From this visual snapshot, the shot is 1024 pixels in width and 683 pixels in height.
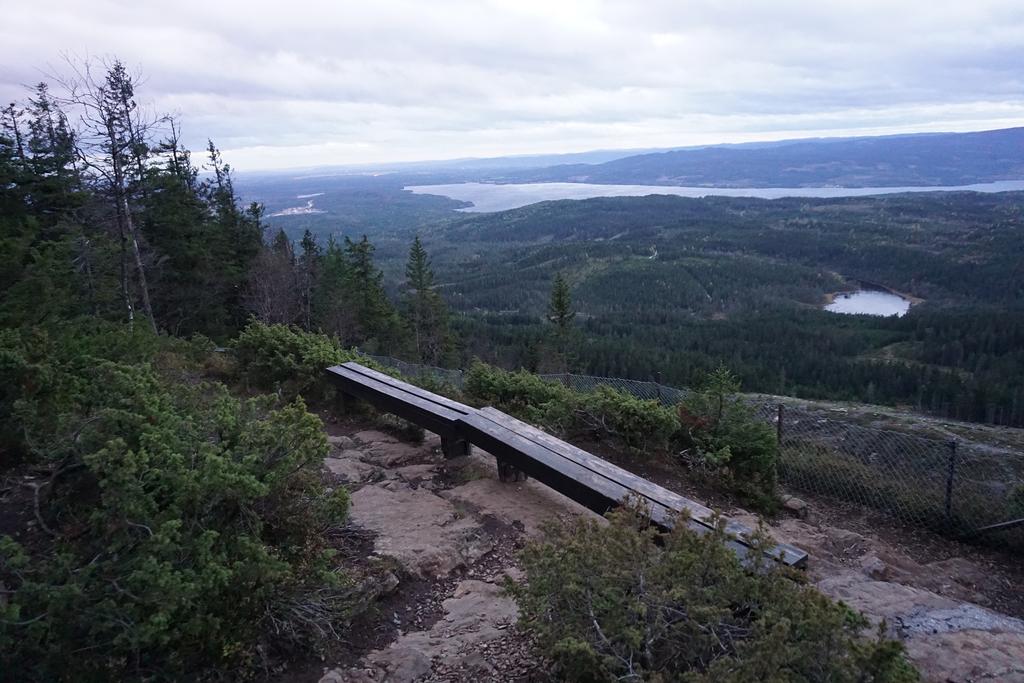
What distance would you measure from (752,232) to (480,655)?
15696 centimetres

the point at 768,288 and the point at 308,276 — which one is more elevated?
the point at 308,276

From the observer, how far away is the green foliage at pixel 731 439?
575cm

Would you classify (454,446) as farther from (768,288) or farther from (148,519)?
(768,288)

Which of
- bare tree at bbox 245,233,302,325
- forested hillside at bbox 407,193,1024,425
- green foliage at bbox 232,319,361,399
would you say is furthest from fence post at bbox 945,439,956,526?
bare tree at bbox 245,233,302,325

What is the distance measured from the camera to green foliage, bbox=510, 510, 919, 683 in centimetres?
207

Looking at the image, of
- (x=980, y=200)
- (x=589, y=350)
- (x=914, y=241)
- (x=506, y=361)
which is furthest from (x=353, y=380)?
(x=980, y=200)

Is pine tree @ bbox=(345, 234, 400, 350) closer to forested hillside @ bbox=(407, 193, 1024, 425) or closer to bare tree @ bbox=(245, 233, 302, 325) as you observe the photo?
bare tree @ bbox=(245, 233, 302, 325)

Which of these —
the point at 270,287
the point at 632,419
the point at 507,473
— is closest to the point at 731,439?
the point at 632,419

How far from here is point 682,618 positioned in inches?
96.3

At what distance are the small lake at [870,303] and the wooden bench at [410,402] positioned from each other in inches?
3988

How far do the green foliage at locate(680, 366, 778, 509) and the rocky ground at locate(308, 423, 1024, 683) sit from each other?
0.41 metres

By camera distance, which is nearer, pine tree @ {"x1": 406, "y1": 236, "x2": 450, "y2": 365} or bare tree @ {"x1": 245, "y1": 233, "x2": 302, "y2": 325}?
bare tree @ {"x1": 245, "y1": 233, "x2": 302, "y2": 325}

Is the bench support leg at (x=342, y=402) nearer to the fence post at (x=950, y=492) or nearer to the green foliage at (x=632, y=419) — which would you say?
the green foliage at (x=632, y=419)

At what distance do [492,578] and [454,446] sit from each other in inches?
76.2
